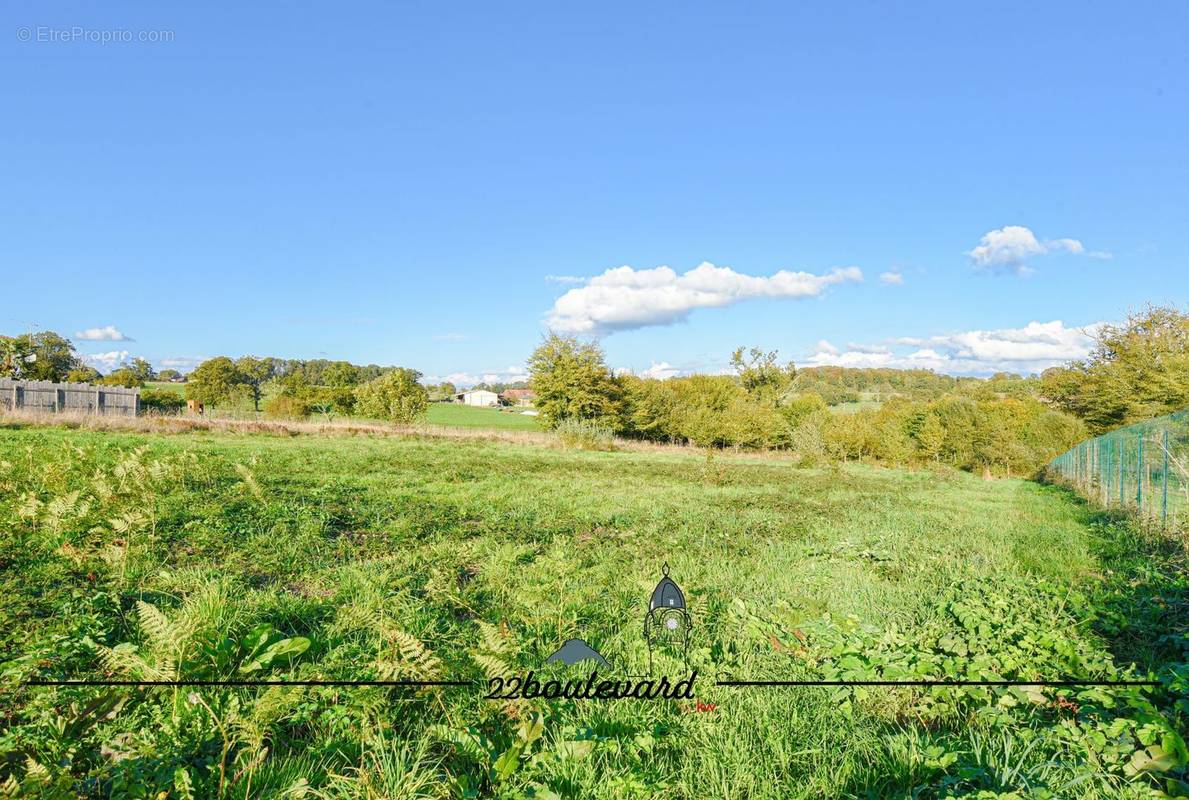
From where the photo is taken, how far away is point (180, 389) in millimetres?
66000

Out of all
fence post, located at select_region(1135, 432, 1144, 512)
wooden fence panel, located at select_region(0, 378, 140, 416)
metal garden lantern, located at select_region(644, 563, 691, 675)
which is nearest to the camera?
metal garden lantern, located at select_region(644, 563, 691, 675)

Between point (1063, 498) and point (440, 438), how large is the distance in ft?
80.3

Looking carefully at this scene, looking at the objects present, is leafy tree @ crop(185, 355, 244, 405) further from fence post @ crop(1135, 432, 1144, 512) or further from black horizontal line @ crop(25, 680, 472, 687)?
fence post @ crop(1135, 432, 1144, 512)

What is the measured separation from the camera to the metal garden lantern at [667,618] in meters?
2.68

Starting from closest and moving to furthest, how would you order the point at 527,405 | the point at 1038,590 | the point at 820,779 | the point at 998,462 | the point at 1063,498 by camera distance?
the point at 820,779, the point at 1038,590, the point at 1063,498, the point at 998,462, the point at 527,405

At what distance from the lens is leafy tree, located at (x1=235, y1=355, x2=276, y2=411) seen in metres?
62.5

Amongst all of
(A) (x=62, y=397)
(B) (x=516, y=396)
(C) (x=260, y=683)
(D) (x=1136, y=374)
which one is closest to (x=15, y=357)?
(A) (x=62, y=397)

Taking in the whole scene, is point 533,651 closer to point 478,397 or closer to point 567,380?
point 567,380

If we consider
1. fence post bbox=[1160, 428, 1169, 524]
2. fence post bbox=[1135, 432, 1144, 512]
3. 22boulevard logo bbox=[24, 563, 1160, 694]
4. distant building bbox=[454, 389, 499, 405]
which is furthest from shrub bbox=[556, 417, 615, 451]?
distant building bbox=[454, 389, 499, 405]

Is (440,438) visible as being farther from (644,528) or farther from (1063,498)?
(1063,498)

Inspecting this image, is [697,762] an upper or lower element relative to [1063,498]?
upper

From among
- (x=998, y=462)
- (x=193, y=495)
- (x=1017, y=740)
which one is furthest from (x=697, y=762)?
(x=998, y=462)

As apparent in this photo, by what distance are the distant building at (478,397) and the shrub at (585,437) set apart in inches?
2845

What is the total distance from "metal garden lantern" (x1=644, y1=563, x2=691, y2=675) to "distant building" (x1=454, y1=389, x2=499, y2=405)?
100m
